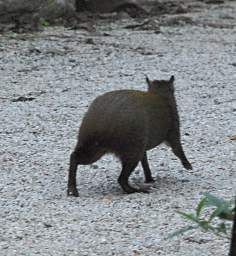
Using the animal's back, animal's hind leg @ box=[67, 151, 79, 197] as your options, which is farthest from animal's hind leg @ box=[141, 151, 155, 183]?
animal's hind leg @ box=[67, 151, 79, 197]

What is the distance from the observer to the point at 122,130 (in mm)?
4910

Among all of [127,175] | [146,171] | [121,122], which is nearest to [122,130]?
[121,122]

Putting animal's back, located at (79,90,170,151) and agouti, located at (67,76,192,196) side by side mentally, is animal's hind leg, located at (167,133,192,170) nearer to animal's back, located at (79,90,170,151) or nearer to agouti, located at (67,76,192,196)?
agouti, located at (67,76,192,196)

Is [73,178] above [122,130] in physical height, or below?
below

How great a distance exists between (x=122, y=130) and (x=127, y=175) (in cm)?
32

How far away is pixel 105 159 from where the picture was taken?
19.6ft

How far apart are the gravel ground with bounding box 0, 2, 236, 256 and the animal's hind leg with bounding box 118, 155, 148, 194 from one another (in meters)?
0.06

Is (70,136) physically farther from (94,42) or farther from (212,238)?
(94,42)

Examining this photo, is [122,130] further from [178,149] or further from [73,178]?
[178,149]

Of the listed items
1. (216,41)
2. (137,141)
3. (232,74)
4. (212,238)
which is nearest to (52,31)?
(216,41)

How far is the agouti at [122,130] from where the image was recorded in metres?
4.92

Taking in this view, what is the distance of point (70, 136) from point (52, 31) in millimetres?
4908

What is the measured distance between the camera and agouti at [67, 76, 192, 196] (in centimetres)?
492

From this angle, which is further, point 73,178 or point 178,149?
point 178,149
